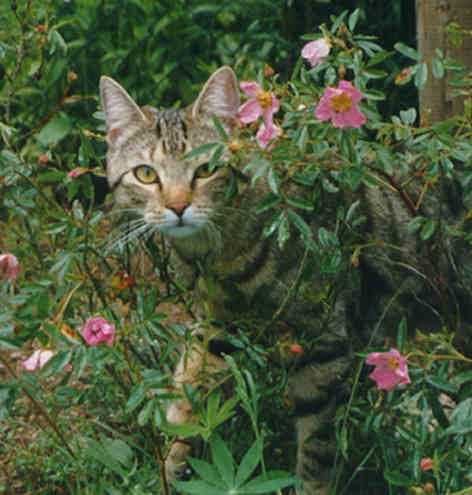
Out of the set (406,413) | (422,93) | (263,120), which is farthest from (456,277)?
(263,120)

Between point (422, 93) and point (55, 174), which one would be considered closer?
point (55, 174)

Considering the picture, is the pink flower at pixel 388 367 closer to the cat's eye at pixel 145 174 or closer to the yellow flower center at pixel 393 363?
the yellow flower center at pixel 393 363

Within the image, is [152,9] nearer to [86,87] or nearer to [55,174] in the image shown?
[86,87]

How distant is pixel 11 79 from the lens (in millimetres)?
2078

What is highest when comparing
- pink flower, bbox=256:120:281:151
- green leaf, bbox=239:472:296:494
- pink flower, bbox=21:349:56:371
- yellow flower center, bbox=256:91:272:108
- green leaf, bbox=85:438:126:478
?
yellow flower center, bbox=256:91:272:108

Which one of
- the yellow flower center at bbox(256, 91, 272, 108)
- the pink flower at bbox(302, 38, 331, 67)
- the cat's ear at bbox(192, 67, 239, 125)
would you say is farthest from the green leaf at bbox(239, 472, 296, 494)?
the cat's ear at bbox(192, 67, 239, 125)

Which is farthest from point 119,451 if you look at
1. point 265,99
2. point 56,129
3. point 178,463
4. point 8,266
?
point 56,129

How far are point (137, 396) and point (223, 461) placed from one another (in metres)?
0.24

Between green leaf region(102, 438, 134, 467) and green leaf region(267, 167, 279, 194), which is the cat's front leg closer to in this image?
green leaf region(102, 438, 134, 467)

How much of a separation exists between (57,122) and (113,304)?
2278 mm

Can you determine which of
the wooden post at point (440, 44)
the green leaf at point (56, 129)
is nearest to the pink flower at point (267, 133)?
the wooden post at point (440, 44)

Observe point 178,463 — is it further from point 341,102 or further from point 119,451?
point 341,102

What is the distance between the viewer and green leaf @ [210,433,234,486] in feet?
4.69

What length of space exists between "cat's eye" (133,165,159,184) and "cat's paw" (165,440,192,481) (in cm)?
88
